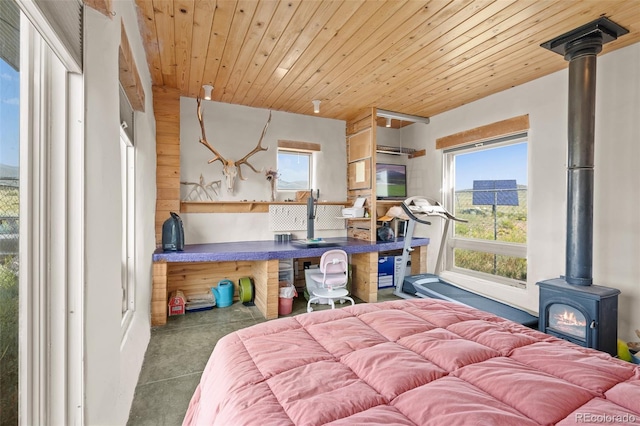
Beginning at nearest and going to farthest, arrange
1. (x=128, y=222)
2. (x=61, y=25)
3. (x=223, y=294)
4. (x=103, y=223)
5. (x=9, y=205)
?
(x=9, y=205), (x=61, y=25), (x=103, y=223), (x=128, y=222), (x=223, y=294)

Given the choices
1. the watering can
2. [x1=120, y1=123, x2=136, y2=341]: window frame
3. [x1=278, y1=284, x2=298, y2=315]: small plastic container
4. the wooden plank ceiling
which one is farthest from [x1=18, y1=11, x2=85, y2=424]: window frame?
the watering can

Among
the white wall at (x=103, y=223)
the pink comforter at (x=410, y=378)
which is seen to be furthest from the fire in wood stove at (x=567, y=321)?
the white wall at (x=103, y=223)

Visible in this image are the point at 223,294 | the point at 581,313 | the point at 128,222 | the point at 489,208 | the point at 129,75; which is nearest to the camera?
the point at 129,75

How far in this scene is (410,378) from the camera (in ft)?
3.40

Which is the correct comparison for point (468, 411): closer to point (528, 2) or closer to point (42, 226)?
point (42, 226)

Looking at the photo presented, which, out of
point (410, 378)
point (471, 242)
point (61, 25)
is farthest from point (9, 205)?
point (471, 242)

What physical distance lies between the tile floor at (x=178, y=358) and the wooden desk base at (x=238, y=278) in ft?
0.61

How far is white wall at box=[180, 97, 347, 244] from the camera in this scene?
3.81 m

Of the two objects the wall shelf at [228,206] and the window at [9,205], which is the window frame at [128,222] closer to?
Result: the wall shelf at [228,206]

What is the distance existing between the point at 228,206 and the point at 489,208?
3.33 meters

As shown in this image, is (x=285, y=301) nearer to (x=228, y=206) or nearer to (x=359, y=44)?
(x=228, y=206)

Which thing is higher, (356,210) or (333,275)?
(356,210)

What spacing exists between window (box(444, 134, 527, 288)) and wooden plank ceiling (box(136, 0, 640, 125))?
32.2 inches

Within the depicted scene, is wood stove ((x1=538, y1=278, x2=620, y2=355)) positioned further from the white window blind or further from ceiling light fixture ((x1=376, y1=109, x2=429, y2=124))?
the white window blind
